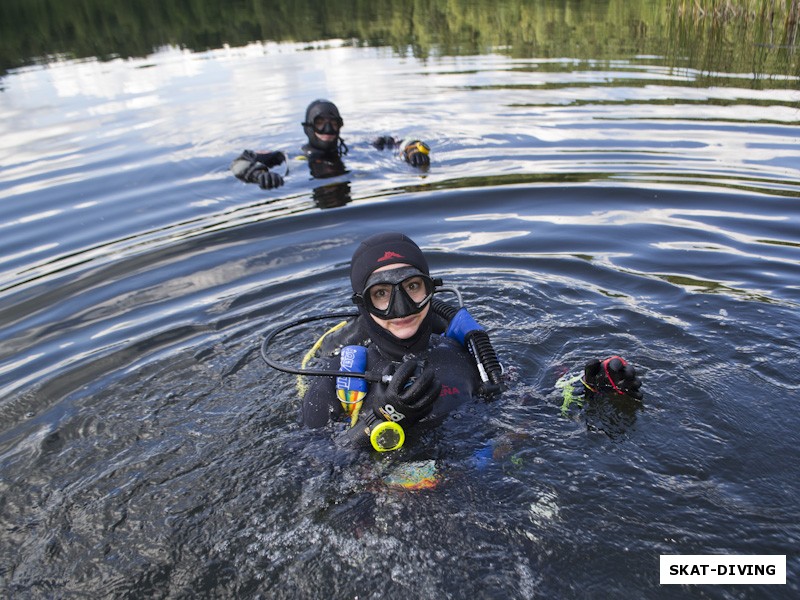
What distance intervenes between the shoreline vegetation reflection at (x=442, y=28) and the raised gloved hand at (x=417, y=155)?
6392 millimetres

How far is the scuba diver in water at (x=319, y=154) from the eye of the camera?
9.36 meters

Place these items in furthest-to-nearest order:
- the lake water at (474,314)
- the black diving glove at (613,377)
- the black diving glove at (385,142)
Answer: the black diving glove at (385,142) → the black diving glove at (613,377) → the lake water at (474,314)

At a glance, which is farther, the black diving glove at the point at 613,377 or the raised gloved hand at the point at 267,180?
the raised gloved hand at the point at 267,180

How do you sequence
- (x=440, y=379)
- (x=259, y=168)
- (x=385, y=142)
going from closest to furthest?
1. (x=440, y=379)
2. (x=259, y=168)
3. (x=385, y=142)

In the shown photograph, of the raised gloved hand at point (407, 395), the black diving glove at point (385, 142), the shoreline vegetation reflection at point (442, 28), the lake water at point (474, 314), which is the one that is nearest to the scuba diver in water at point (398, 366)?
the raised gloved hand at point (407, 395)

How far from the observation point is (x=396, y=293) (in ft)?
12.7

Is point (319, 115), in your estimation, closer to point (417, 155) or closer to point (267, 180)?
point (267, 180)

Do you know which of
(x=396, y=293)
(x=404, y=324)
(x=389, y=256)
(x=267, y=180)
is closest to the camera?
(x=396, y=293)

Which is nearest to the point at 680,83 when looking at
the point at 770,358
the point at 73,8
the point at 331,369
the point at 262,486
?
the point at 770,358

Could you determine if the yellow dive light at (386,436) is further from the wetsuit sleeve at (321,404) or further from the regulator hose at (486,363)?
the regulator hose at (486,363)

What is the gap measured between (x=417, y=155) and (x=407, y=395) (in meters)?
6.31

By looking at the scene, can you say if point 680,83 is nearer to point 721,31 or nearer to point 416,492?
point 721,31

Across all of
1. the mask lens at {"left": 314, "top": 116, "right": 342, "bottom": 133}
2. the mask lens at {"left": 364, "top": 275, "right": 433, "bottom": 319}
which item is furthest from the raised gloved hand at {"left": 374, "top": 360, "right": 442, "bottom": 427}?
the mask lens at {"left": 314, "top": 116, "right": 342, "bottom": 133}

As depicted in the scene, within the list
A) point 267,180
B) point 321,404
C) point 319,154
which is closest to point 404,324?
point 321,404
